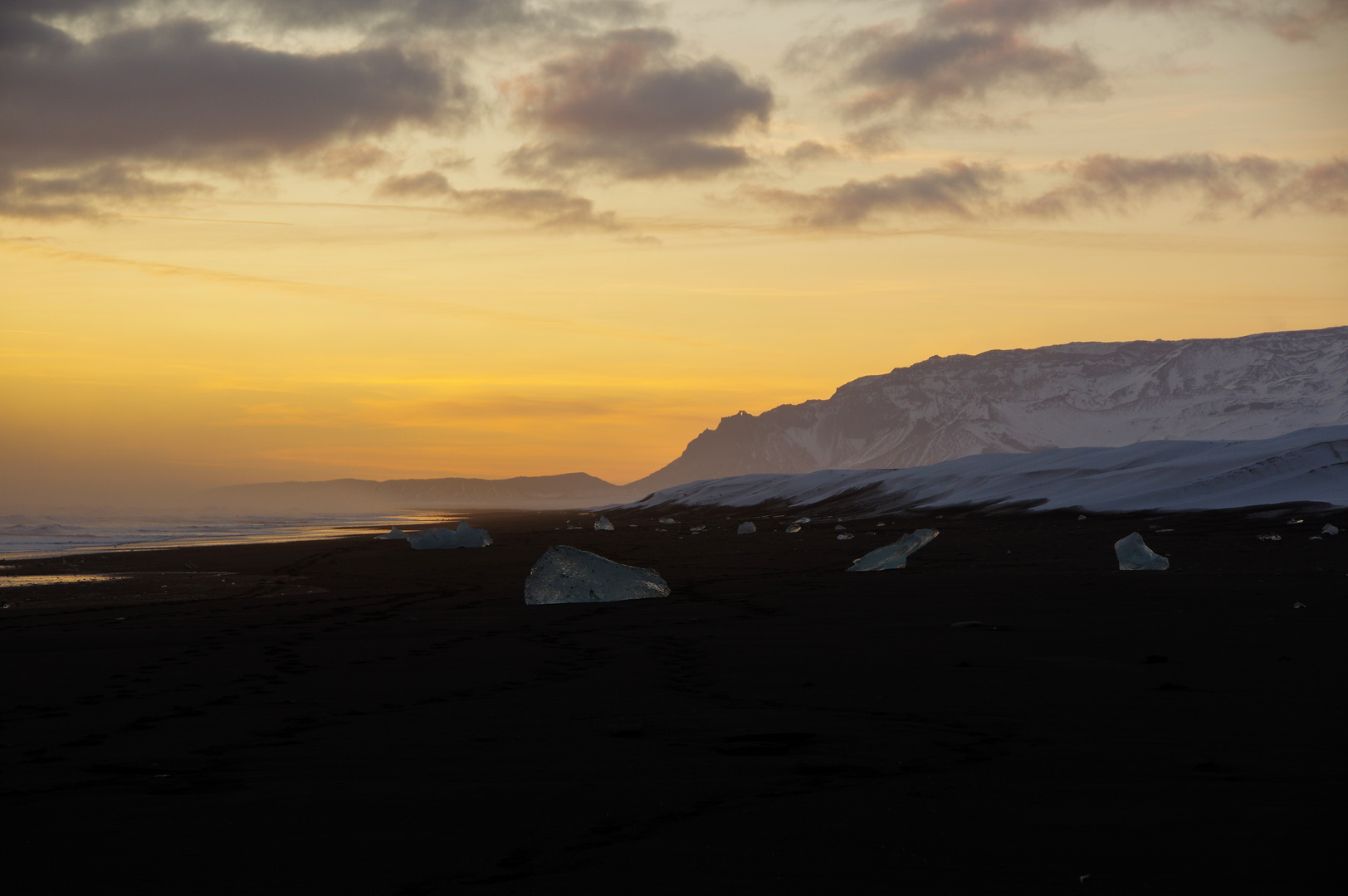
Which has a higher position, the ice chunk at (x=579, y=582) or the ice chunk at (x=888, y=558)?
the ice chunk at (x=579, y=582)

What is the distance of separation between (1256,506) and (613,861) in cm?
2982

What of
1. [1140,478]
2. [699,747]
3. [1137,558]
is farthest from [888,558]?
[1140,478]

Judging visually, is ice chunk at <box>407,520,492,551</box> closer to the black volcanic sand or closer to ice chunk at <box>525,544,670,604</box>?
ice chunk at <box>525,544,670,604</box>

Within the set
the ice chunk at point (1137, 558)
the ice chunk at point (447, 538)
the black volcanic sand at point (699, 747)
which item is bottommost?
the ice chunk at point (1137, 558)

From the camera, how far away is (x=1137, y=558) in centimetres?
1775

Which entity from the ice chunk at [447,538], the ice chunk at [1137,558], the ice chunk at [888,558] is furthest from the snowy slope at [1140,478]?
the ice chunk at [447,538]

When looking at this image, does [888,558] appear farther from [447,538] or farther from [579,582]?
[447,538]

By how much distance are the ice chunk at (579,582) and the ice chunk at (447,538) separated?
1933 centimetres

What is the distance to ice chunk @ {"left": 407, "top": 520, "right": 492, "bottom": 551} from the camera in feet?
115

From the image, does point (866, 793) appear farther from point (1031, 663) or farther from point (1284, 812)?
point (1031, 663)

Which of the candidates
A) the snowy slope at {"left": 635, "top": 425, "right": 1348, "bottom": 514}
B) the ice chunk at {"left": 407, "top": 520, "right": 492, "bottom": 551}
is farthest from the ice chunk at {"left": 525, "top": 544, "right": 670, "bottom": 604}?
the snowy slope at {"left": 635, "top": 425, "right": 1348, "bottom": 514}

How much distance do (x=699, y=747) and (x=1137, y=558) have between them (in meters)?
13.8

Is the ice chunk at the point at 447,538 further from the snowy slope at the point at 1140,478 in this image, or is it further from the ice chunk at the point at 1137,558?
the ice chunk at the point at 1137,558

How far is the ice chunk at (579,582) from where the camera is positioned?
640 inches
